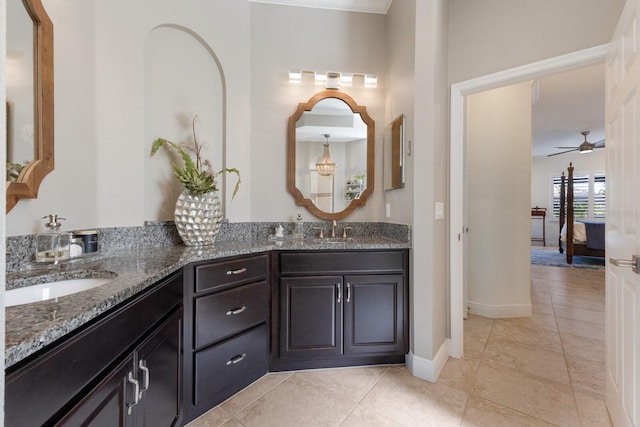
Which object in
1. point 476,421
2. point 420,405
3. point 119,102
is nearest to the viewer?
point 476,421

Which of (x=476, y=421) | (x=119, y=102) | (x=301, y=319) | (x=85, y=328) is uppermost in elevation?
(x=119, y=102)

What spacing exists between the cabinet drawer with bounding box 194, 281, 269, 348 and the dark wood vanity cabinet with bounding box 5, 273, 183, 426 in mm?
143

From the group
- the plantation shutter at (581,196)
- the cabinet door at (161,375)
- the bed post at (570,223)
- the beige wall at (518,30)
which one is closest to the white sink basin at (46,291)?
the cabinet door at (161,375)

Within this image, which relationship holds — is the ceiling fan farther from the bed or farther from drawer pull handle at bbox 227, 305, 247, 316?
drawer pull handle at bbox 227, 305, 247, 316

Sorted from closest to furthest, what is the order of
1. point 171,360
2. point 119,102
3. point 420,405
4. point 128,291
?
1. point 128,291
2. point 171,360
3. point 420,405
4. point 119,102

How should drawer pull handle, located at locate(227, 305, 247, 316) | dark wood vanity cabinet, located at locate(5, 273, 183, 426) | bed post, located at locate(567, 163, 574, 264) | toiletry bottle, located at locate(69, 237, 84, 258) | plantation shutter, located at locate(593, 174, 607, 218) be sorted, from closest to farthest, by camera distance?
dark wood vanity cabinet, located at locate(5, 273, 183, 426)
toiletry bottle, located at locate(69, 237, 84, 258)
drawer pull handle, located at locate(227, 305, 247, 316)
bed post, located at locate(567, 163, 574, 264)
plantation shutter, located at locate(593, 174, 607, 218)

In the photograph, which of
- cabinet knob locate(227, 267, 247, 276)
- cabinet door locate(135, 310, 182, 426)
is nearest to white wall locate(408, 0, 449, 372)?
cabinet knob locate(227, 267, 247, 276)

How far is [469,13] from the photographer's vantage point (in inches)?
83.5

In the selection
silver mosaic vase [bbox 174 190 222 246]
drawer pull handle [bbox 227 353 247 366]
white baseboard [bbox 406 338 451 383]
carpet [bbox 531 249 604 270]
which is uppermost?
silver mosaic vase [bbox 174 190 222 246]

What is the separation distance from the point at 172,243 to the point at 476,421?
2161 millimetres

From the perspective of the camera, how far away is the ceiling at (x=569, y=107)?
145 inches

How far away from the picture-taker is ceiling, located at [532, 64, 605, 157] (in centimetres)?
369

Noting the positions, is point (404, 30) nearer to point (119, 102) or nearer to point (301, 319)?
point (119, 102)

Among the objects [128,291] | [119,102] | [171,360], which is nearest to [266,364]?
[171,360]
